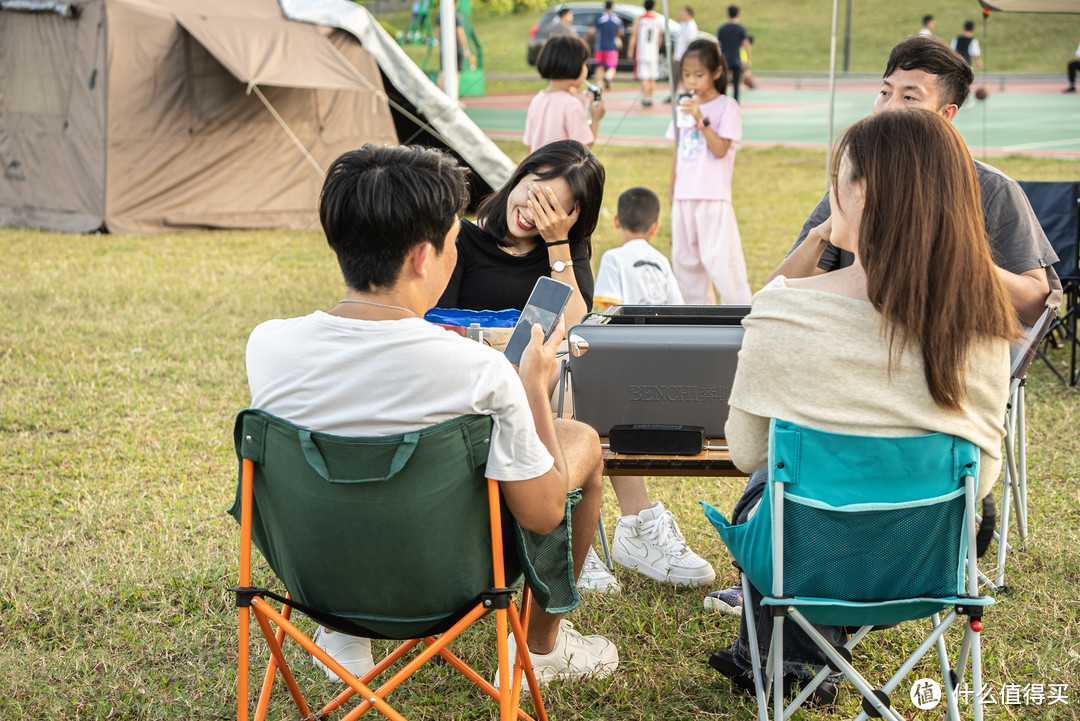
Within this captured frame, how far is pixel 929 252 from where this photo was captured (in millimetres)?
1767

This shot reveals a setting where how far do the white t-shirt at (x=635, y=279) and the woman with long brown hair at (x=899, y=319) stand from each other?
2.34 meters

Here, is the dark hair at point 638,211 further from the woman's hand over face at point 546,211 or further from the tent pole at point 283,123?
the tent pole at point 283,123

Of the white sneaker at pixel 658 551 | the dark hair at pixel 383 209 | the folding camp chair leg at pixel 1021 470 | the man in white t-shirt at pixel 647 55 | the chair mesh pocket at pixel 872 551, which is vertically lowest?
the white sneaker at pixel 658 551

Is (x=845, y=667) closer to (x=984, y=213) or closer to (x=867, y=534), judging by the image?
(x=867, y=534)

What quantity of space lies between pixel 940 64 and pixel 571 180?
108 cm

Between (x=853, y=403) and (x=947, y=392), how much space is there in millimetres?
164

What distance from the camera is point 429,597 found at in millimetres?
1839

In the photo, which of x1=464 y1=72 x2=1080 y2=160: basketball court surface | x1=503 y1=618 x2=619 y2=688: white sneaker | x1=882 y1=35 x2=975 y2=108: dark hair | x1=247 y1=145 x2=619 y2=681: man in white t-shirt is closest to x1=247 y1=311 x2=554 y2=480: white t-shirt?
x1=247 y1=145 x2=619 y2=681: man in white t-shirt

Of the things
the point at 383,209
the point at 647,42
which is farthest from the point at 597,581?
the point at 647,42

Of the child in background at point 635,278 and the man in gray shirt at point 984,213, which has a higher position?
the man in gray shirt at point 984,213

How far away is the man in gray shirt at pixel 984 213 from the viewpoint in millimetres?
2566

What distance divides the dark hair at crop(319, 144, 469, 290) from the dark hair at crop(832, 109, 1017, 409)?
0.79m

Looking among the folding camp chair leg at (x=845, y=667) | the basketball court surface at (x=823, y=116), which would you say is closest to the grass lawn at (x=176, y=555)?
the folding camp chair leg at (x=845, y=667)

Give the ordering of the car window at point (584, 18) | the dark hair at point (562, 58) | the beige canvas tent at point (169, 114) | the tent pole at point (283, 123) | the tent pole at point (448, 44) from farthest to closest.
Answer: the car window at point (584, 18), the tent pole at point (448, 44), the beige canvas tent at point (169, 114), the tent pole at point (283, 123), the dark hair at point (562, 58)
